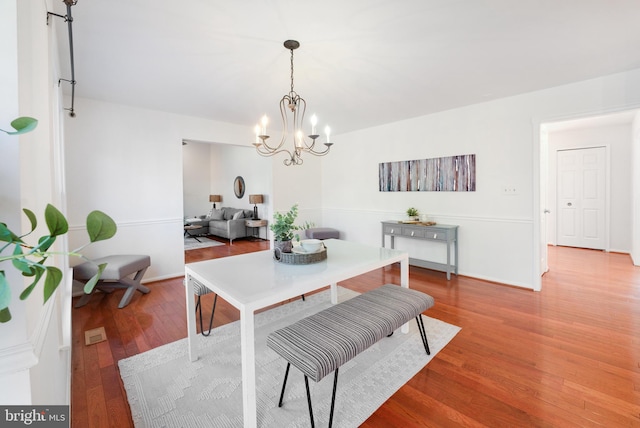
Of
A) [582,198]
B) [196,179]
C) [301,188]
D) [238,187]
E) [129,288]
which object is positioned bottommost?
[129,288]

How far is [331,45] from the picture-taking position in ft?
7.33

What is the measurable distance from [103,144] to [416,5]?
12.5 ft

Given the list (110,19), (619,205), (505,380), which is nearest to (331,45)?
(110,19)

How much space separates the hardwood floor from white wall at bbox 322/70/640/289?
398 millimetres

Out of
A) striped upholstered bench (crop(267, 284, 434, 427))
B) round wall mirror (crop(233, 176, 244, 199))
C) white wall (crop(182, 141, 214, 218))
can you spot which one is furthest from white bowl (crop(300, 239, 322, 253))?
white wall (crop(182, 141, 214, 218))

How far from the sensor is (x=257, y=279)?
171 cm

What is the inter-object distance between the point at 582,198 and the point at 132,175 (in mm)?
7872

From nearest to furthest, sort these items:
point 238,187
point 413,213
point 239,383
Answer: point 239,383 → point 413,213 → point 238,187

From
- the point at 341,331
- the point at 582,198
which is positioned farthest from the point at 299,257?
the point at 582,198

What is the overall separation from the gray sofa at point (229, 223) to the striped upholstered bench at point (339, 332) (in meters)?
5.44

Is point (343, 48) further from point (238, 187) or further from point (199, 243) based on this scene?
point (238, 187)

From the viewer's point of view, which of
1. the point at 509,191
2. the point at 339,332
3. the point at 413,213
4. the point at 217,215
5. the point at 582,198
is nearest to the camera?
the point at 339,332

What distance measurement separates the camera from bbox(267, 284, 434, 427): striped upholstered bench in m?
1.40

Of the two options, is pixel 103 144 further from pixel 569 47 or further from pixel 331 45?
pixel 569 47
